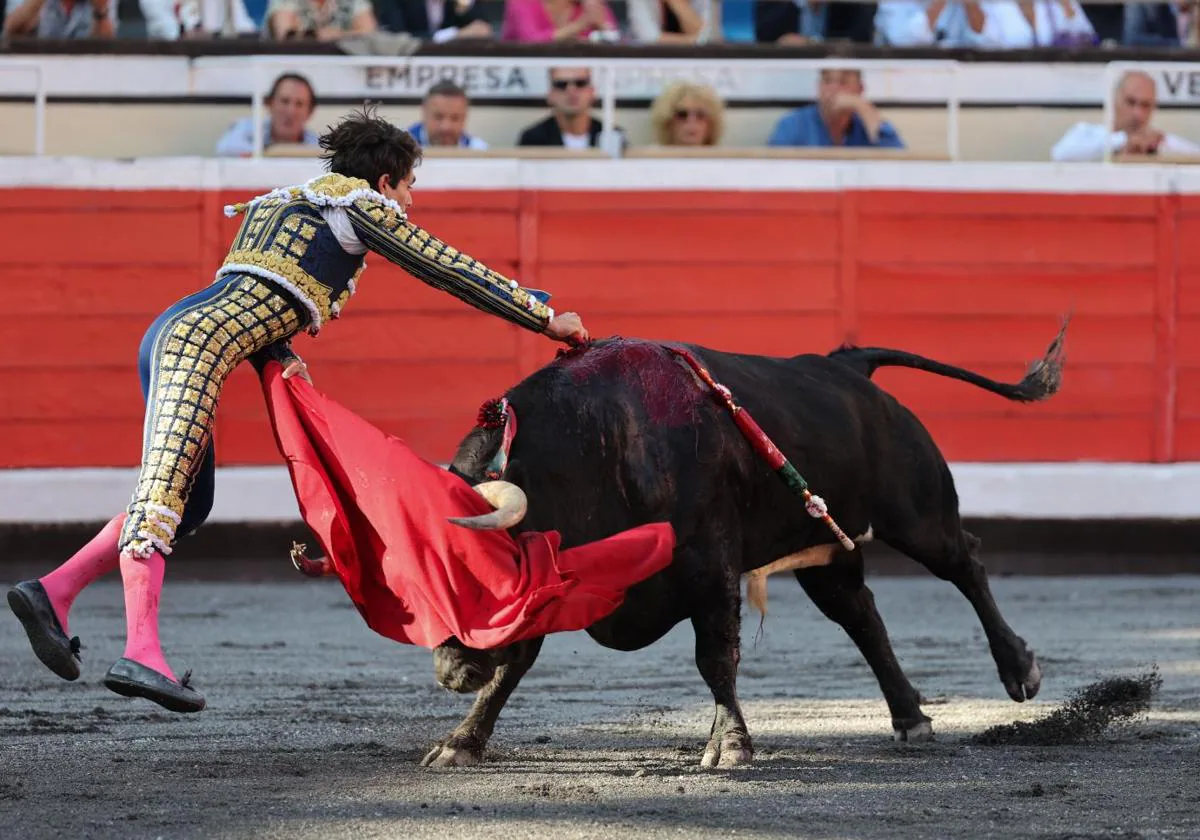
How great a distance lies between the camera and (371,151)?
13.6 ft

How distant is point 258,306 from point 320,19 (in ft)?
17.6

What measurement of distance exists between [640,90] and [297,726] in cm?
501

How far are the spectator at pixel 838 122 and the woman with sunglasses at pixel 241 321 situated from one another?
4.94 m

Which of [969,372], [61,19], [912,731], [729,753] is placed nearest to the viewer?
[729,753]

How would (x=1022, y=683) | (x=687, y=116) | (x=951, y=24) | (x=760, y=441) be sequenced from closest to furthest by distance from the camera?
(x=760, y=441)
(x=1022, y=683)
(x=687, y=116)
(x=951, y=24)

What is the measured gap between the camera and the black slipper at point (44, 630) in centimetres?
388

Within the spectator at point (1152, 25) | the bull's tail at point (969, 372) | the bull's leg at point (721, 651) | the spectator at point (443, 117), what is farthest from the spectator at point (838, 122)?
the bull's leg at point (721, 651)

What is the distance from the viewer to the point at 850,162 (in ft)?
29.4

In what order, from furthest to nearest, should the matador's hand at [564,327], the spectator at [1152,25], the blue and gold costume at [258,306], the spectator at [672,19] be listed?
the spectator at [1152,25] < the spectator at [672,19] < the matador's hand at [564,327] < the blue and gold costume at [258,306]

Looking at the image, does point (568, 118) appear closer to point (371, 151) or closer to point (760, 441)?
point (760, 441)

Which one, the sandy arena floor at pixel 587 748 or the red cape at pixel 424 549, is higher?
the red cape at pixel 424 549

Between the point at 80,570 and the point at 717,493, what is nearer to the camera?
the point at 80,570

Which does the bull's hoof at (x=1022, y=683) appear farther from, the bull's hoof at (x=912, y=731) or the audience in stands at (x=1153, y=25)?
the audience in stands at (x=1153, y=25)

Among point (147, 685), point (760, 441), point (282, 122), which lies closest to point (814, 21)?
point (282, 122)
